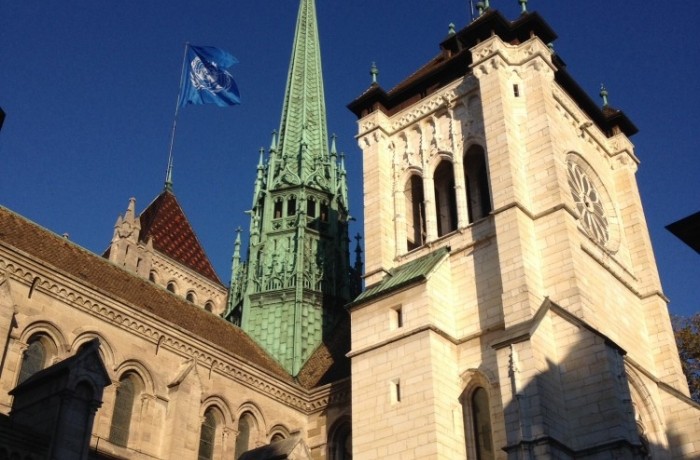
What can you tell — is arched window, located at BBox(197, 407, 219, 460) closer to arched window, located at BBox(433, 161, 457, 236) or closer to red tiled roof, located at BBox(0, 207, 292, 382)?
red tiled roof, located at BBox(0, 207, 292, 382)

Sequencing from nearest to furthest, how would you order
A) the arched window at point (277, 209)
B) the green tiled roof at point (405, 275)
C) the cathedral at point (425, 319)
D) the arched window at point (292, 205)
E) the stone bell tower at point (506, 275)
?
the cathedral at point (425, 319) < the stone bell tower at point (506, 275) < the green tiled roof at point (405, 275) < the arched window at point (292, 205) < the arched window at point (277, 209)

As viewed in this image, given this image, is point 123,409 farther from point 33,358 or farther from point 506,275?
point 506,275

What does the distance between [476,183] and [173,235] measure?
2012 centimetres

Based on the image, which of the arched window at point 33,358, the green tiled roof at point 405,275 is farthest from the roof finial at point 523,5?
the arched window at point 33,358

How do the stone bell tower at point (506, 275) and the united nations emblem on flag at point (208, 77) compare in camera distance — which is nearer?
the stone bell tower at point (506, 275)

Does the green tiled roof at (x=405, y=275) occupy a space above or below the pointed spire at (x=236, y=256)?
below

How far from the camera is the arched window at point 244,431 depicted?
24.3 metres

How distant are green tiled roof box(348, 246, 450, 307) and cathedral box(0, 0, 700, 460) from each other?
0.10 m

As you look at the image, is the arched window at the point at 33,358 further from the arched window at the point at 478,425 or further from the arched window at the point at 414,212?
the arched window at the point at 414,212

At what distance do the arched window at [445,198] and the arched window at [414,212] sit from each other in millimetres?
524

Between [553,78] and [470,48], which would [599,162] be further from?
[470,48]

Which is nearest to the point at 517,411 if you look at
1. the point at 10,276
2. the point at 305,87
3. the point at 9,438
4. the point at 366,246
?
the point at 366,246

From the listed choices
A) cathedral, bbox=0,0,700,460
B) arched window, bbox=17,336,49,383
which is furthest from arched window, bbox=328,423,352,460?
arched window, bbox=17,336,49,383

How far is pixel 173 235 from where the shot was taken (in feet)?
139
